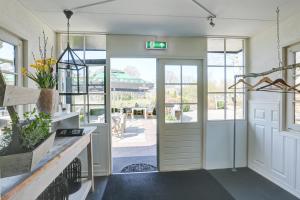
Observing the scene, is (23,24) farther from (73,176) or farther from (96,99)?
(73,176)

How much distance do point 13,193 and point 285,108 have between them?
3.27 m

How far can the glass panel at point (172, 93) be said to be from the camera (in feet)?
11.1

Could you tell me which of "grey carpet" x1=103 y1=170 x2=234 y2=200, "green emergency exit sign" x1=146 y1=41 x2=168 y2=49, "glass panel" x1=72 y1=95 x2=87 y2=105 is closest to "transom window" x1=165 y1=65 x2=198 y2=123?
"green emergency exit sign" x1=146 y1=41 x2=168 y2=49

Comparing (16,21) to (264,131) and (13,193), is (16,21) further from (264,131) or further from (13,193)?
(264,131)

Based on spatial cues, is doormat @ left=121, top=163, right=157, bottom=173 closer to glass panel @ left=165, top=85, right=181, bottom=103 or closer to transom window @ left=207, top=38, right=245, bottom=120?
glass panel @ left=165, top=85, right=181, bottom=103

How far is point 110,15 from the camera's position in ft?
8.02

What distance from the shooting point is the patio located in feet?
12.5

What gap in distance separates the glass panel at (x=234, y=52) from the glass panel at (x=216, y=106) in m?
0.67

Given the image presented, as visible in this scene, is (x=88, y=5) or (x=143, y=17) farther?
(x=143, y=17)

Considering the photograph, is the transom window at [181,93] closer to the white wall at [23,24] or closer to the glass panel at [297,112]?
the glass panel at [297,112]

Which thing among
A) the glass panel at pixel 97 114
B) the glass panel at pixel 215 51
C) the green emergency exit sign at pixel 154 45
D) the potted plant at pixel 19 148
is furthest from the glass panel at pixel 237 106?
the potted plant at pixel 19 148

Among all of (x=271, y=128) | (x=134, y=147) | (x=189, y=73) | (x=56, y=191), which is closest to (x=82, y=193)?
(x=56, y=191)

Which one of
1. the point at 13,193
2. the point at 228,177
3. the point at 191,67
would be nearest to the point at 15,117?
the point at 13,193

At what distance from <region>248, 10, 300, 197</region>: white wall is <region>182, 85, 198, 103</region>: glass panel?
104cm
